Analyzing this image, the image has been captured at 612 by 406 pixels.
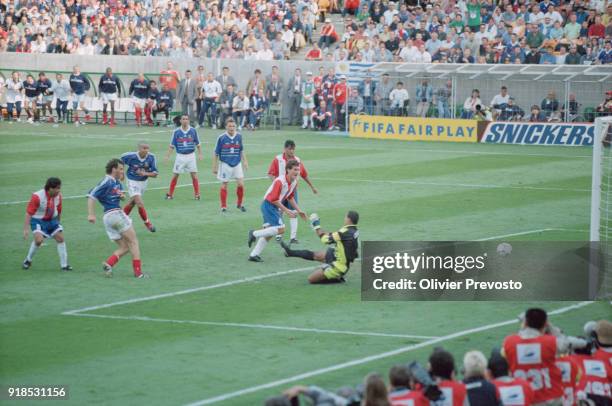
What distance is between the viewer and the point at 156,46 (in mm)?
49688

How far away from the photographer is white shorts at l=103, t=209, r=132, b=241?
1686cm

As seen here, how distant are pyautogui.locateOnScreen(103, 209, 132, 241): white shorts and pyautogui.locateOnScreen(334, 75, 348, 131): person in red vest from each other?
26.7 metres

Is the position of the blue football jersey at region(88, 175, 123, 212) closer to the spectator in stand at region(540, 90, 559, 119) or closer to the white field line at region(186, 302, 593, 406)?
the white field line at region(186, 302, 593, 406)

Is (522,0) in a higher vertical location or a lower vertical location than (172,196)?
higher

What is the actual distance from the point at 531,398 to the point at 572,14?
112ft

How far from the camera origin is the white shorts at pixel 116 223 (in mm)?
16859

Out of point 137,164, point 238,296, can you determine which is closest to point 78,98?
point 137,164

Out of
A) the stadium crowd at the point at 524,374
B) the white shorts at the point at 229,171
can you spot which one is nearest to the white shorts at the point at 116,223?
the white shorts at the point at 229,171

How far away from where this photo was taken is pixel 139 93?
148 ft

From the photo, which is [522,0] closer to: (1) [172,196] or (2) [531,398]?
(1) [172,196]

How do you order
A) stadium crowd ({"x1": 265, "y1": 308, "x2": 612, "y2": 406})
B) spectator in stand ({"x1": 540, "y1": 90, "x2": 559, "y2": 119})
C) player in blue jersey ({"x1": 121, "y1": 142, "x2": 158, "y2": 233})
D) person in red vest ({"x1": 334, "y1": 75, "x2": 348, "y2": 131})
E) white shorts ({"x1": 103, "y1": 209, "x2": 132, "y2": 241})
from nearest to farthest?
stadium crowd ({"x1": 265, "y1": 308, "x2": 612, "y2": 406})
white shorts ({"x1": 103, "y1": 209, "x2": 132, "y2": 241})
player in blue jersey ({"x1": 121, "y1": 142, "x2": 158, "y2": 233})
spectator in stand ({"x1": 540, "y1": 90, "x2": 559, "y2": 119})
person in red vest ({"x1": 334, "y1": 75, "x2": 348, "y2": 131})

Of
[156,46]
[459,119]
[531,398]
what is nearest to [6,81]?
[156,46]

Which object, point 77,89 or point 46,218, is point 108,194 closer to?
point 46,218

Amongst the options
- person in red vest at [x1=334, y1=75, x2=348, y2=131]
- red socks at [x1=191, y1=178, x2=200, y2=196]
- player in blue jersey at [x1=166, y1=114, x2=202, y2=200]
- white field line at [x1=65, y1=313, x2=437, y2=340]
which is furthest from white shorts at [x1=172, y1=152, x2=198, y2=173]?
person in red vest at [x1=334, y1=75, x2=348, y2=131]
